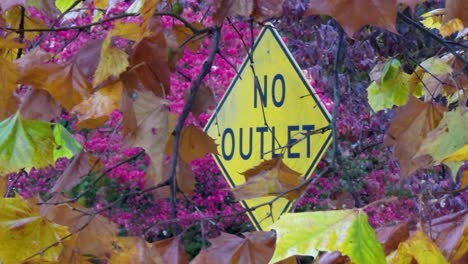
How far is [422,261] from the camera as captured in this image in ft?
2.74

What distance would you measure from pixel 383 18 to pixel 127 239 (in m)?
0.52

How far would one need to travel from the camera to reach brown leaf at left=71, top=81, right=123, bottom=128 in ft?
4.44

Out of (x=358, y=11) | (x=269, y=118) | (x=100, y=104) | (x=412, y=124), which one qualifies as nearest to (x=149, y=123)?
(x=100, y=104)

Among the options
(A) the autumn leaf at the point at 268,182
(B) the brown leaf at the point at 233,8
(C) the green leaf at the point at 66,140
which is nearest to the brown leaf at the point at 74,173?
(C) the green leaf at the point at 66,140

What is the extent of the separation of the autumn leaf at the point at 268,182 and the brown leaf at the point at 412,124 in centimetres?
23

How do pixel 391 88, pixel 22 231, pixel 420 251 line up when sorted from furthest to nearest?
pixel 391 88, pixel 22 231, pixel 420 251

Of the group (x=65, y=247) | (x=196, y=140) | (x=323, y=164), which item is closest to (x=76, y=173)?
(x=196, y=140)

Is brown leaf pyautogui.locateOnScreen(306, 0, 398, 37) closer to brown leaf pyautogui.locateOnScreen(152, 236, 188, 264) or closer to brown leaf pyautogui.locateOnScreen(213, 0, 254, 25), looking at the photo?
brown leaf pyautogui.locateOnScreen(213, 0, 254, 25)

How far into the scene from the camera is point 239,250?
130cm

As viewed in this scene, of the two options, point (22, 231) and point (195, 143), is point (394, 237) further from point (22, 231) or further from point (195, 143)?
point (195, 143)

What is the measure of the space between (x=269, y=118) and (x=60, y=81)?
101cm

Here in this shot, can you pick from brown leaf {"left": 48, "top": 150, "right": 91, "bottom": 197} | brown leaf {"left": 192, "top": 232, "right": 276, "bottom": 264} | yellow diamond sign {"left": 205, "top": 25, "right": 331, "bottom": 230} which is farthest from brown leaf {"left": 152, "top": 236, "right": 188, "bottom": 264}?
yellow diamond sign {"left": 205, "top": 25, "right": 331, "bottom": 230}

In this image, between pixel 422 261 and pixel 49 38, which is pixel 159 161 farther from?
pixel 49 38

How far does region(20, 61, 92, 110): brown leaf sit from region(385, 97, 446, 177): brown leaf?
0.65 m
